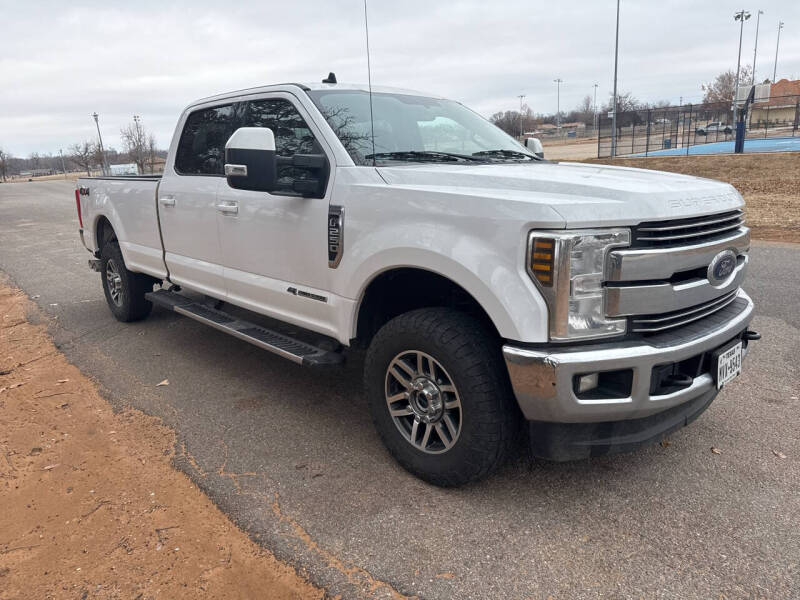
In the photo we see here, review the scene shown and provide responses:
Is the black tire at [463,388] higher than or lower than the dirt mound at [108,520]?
higher

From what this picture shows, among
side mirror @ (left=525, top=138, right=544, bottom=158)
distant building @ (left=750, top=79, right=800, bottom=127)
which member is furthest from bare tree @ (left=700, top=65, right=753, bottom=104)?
side mirror @ (left=525, top=138, right=544, bottom=158)

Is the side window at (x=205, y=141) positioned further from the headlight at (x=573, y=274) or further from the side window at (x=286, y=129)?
the headlight at (x=573, y=274)

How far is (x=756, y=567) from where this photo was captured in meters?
2.45

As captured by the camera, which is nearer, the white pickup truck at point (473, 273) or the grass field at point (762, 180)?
the white pickup truck at point (473, 273)

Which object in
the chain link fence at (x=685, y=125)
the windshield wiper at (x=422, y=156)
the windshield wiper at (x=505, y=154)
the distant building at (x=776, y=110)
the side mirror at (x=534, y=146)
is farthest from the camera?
the distant building at (x=776, y=110)

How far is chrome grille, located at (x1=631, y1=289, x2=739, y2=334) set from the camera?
2.62m

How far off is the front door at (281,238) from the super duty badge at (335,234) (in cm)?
5

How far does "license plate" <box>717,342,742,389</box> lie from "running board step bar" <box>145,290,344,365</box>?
197 centimetres

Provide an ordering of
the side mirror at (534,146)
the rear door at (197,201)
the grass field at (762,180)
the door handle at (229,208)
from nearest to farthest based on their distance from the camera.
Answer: the door handle at (229,208) < the rear door at (197,201) < the side mirror at (534,146) < the grass field at (762,180)

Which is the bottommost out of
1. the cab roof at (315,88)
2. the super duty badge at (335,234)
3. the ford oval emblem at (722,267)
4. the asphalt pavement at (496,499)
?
the asphalt pavement at (496,499)

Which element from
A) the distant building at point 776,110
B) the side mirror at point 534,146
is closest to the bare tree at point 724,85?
the distant building at point 776,110

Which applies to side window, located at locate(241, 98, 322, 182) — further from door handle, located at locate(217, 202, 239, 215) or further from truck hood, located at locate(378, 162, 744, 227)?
truck hood, located at locate(378, 162, 744, 227)

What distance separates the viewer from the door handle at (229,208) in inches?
162

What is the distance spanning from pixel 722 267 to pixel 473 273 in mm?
1210
